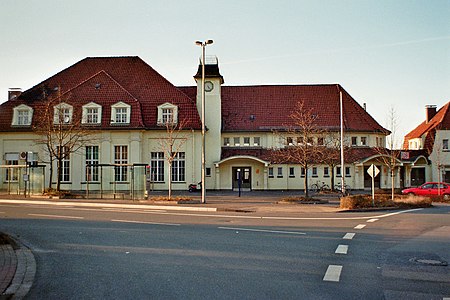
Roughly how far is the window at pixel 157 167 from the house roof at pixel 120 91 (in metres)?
2.91

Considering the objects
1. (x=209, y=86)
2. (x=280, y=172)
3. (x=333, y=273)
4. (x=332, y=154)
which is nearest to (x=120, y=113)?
(x=209, y=86)

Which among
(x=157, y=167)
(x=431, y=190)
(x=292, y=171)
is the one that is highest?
(x=157, y=167)

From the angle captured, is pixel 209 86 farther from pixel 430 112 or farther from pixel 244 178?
pixel 430 112

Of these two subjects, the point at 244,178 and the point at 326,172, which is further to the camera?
the point at 326,172

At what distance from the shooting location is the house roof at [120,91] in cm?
4278

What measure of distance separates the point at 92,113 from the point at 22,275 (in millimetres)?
35850

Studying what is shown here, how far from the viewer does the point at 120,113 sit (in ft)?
140

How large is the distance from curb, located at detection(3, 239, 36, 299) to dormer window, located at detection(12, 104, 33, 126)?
3479 centimetres

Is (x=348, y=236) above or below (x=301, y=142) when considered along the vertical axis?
below

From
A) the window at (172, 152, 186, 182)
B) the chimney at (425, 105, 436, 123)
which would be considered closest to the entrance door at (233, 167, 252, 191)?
the window at (172, 152, 186, 182)

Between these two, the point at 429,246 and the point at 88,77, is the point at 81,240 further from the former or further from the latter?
the point at 88,77

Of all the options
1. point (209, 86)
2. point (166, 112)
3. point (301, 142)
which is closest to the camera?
point (301, 142)

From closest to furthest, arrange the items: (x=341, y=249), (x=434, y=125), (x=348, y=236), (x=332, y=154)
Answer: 1. (x=341, y=249)
2. (x=348, y=236)
3. (x=332, y=154)
4. (x=434, y=125)

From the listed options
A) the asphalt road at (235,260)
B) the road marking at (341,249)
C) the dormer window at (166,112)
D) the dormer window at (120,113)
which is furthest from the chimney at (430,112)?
the road marking at (341,249)
